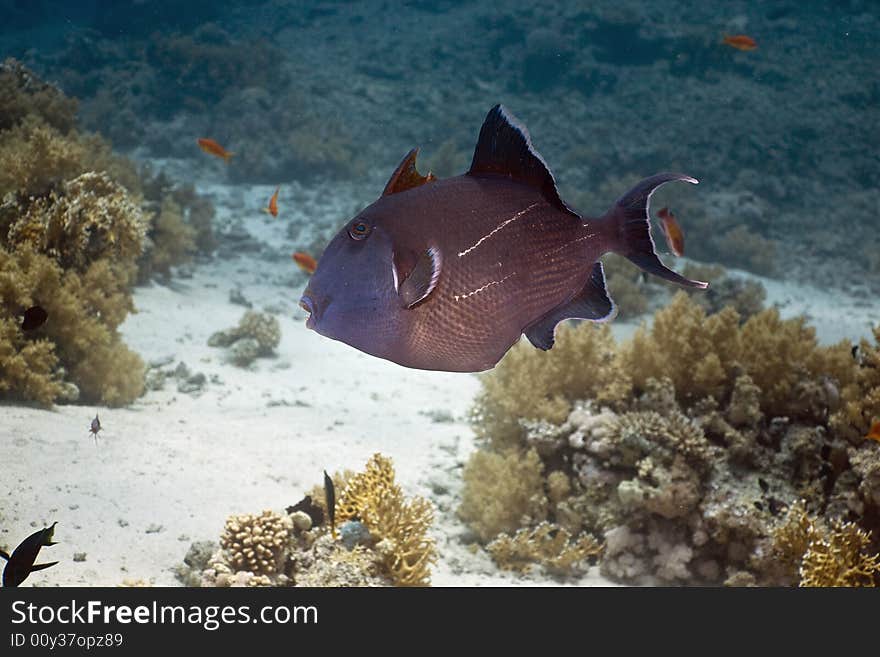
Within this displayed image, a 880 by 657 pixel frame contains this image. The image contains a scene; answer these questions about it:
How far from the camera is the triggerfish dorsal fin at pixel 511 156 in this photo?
121cm

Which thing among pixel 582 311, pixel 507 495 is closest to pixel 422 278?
pixel 582 311

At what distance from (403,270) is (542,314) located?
0.37 m

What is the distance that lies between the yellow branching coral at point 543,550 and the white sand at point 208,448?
119 mm

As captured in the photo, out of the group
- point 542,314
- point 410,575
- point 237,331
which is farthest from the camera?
point 237,331

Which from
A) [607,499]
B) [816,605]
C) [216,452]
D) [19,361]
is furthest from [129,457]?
[816,605]

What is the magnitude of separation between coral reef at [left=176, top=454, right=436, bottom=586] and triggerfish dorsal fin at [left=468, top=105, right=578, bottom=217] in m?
2.81

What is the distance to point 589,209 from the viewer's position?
16.8 metres

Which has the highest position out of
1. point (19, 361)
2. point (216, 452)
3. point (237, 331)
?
point (19, 361)

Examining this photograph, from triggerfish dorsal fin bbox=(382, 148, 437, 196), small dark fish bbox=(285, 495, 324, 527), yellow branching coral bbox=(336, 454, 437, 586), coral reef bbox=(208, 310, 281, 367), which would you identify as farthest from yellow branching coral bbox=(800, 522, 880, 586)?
coral reef bbox=(208, 310, 281, 367)

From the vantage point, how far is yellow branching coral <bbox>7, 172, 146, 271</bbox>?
17.3 feet

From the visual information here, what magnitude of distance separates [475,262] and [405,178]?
0.30 metres

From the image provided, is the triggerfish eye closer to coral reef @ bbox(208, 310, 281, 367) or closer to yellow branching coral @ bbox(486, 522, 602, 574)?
yellow branching coral @ bbox(486, 522, 602, 574)

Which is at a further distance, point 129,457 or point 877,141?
point 877,141

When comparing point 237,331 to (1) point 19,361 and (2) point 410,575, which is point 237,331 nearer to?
(1) point 19,361
